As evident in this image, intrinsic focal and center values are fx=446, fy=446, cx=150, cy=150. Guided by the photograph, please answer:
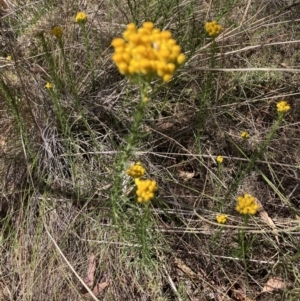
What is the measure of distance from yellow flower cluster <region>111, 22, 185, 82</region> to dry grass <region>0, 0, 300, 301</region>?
547 millimetres

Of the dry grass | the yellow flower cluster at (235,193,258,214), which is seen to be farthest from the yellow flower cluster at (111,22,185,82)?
the yellow flower cluster at (235,193,258,214)

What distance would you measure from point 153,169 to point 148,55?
1.01 m

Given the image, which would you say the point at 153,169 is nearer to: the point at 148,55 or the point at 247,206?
the point at 247,206

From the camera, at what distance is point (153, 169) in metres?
2.02

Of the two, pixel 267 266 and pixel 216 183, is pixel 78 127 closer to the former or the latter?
pixel 216 183

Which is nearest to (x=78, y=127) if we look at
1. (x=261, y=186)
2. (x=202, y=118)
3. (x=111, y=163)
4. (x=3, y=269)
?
(x=111, y=163)

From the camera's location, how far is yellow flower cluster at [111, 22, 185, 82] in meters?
1.05

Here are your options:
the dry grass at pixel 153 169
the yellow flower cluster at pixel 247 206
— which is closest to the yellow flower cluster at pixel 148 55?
the dry grass at pixel 153 169

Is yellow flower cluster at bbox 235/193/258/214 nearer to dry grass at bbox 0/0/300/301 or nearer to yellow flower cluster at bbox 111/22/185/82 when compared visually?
dry grass at bbox 0/0/300/301

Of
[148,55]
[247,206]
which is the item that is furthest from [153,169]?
[148,55]

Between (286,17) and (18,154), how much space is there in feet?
5.86

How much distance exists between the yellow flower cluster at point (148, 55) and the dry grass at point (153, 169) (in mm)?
547

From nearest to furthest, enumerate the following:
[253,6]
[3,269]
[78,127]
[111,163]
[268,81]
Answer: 1. [3,269]
2. [111,163]
3. [78,127]
4. [268,81]
5. [253,6]

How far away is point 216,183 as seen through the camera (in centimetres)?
206
